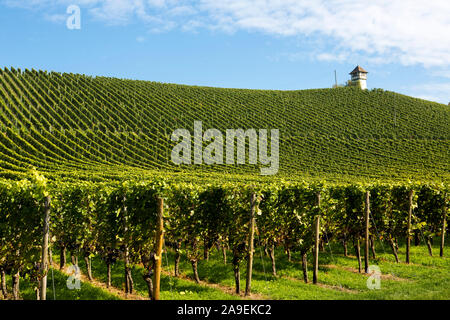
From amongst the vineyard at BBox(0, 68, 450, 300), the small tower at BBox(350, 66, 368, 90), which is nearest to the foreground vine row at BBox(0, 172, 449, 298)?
the vineyard at BBox(0, 68, 450, 300)

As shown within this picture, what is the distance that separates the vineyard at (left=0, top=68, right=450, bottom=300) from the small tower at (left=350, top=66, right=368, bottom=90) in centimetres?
1058

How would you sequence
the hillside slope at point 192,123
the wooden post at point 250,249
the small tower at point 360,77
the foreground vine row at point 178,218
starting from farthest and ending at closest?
the small tower at point 360,77 → the hillside slope at point 192,123 → the wooden post at point 250,249 → the foreground vine row at point 178,218

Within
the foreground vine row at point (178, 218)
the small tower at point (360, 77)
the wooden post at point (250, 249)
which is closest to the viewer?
the foreground vine row at point (178, 218)

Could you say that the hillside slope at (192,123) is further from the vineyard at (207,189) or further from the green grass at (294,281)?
the green grass at (294,281)

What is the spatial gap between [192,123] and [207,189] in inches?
2563

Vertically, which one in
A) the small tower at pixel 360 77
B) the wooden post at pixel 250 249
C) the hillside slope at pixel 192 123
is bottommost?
the wooden post at pixel 250 249

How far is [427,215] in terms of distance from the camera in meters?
17.5

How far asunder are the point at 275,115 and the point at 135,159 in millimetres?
40528

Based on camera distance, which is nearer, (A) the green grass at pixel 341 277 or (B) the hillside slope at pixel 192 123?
(A) the green grass at pixel 341 277

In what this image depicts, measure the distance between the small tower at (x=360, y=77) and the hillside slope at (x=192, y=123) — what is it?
1310 cm

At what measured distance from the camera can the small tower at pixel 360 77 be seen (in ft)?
393

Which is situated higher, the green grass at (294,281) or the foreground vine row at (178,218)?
the foreground vine row at (178,218)

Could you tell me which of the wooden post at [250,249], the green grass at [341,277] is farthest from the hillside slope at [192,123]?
the wooden post at [250,249]

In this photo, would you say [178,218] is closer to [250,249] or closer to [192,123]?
[250,249]
